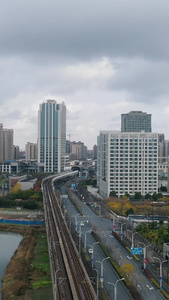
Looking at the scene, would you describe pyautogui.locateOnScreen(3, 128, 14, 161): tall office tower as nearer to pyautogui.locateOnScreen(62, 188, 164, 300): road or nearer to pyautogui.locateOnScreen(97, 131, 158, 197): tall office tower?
pyautogui.locateOnScreen(97, 131, 158, 197): tall office tower

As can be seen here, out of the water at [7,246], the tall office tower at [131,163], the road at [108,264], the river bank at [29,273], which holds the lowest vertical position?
the water at [7,246]

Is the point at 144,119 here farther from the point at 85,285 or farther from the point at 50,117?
the point at 85,285

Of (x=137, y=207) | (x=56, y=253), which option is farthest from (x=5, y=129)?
(x=56, y=253)

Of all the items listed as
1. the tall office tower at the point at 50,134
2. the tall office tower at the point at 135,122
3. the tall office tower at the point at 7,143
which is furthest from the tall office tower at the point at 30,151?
the tall office tower at the point at 50,134

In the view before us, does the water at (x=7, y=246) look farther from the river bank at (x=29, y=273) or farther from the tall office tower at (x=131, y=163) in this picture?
the tall office tower at (x=131, y=163)

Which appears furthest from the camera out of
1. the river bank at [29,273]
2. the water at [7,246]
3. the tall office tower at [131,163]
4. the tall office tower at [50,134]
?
the tall office tower at [50,134]

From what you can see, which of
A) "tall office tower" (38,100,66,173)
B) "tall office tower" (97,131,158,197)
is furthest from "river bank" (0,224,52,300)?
"tall office tower" (38,100,66,173)
